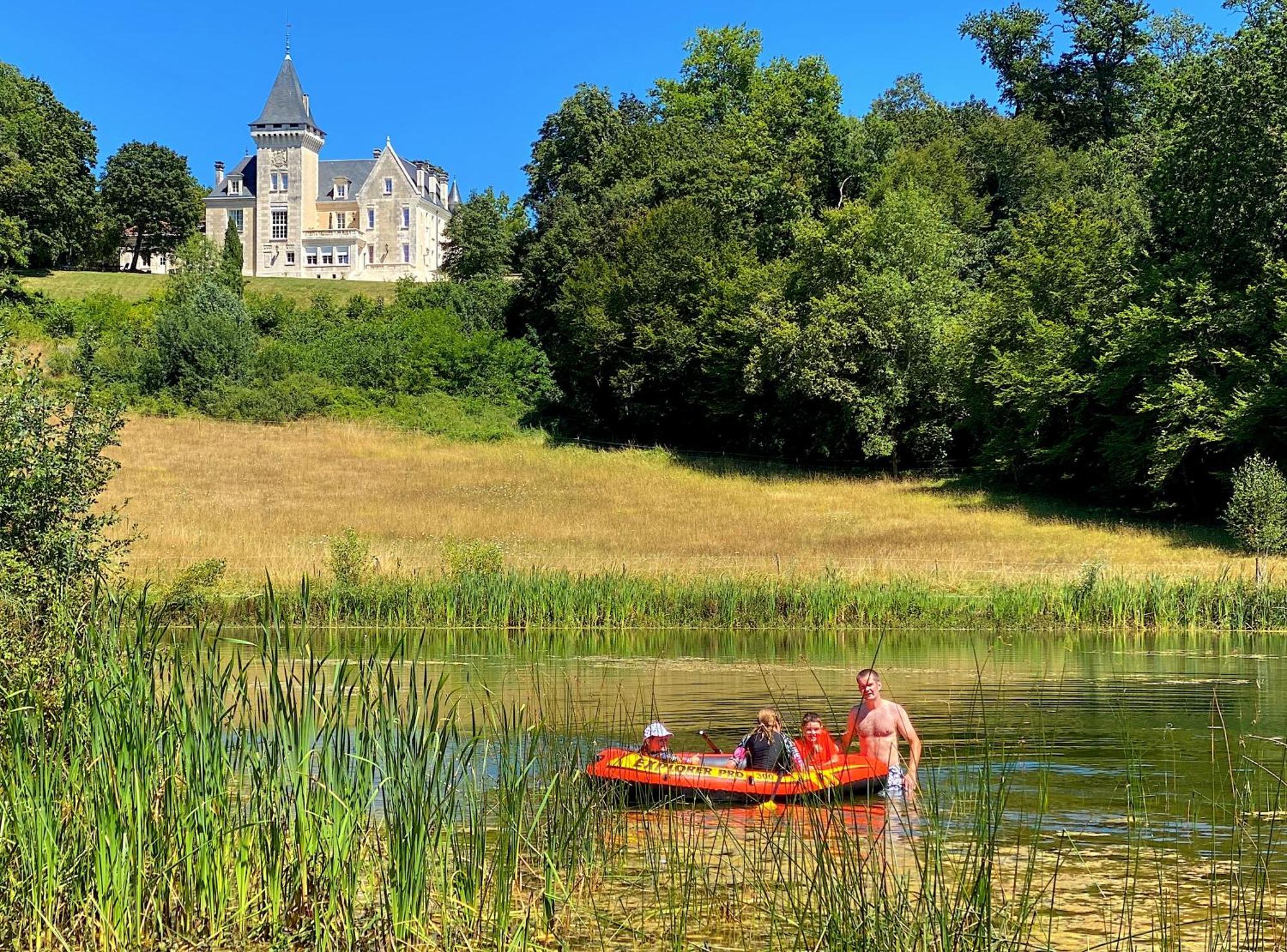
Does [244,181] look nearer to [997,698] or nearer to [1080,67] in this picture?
[1080,67]

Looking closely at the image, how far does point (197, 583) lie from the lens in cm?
2206

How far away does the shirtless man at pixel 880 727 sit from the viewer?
976cm

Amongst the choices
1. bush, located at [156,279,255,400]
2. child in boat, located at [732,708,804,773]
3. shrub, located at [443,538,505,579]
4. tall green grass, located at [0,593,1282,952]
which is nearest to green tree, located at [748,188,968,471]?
bush, located at [156,279,255,400]

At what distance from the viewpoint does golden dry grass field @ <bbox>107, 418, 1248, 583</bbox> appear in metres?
28.4

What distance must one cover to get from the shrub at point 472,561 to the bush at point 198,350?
33.2 metres

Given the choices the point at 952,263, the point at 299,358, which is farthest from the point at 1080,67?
the point at 299,358

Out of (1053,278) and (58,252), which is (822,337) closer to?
(1053,278)

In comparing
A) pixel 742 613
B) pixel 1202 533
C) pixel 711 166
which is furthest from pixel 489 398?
pixel 742 613

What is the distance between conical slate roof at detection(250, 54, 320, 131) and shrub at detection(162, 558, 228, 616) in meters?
81.1

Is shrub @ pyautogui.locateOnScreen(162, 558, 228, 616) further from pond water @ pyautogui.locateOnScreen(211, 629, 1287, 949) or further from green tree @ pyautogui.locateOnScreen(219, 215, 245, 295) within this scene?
green tree @ pyautogui.locateOnScreen(219, 215, 245, 295)

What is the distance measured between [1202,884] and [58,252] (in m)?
83.2

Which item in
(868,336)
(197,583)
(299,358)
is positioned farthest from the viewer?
(299,358)

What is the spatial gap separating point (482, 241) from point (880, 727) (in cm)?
6932

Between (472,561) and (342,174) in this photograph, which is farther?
(342,174)
